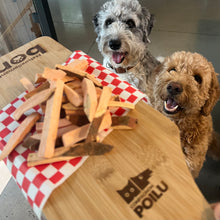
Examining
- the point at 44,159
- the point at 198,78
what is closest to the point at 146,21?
the point at 198,78

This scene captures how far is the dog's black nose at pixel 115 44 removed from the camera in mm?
1467

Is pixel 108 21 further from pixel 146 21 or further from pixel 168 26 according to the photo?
pixel 168 26

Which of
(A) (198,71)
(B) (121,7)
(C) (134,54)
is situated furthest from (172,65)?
(B) (121,7)

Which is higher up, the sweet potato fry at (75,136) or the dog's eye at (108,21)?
the dog's eye at (108,21)

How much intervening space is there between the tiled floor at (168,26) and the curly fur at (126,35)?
32.2 inches

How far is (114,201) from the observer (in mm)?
710

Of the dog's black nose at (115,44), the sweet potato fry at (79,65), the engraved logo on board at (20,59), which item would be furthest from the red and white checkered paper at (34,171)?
the dog's black nose at (115,44)

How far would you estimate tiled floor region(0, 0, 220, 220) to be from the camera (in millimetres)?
2484

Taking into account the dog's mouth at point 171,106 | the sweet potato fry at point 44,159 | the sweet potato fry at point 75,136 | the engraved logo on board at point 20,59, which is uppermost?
the engraved logo on board at point 20,59

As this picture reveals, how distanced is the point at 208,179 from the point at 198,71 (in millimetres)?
835

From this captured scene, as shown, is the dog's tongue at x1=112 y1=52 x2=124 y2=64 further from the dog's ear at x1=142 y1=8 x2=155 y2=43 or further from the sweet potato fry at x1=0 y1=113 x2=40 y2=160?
the sweet potato fry at x1=0 y1=113 x2=40 y2=160

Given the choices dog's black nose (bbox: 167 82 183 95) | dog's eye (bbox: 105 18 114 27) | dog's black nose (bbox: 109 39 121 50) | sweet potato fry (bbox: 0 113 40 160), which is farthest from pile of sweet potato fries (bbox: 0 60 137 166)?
dog's eye (bbox: 105 18 114 27)

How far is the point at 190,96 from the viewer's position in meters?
1.12

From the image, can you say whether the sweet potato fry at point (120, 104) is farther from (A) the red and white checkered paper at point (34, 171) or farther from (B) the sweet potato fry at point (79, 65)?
(B) the sweet potato fry at point (79, 65)
